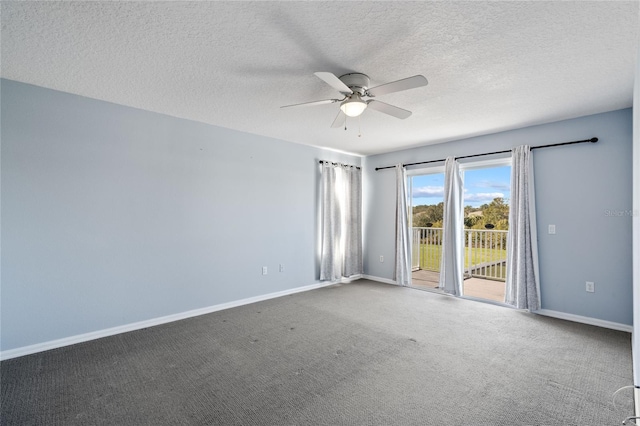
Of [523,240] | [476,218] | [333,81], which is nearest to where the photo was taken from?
[333,81]

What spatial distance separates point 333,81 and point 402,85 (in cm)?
49

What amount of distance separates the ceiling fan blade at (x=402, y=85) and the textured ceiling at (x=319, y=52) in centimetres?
21

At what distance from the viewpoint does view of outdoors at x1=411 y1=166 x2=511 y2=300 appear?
497 cm

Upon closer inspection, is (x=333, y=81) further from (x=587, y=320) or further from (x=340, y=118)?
(x=587, y=320)

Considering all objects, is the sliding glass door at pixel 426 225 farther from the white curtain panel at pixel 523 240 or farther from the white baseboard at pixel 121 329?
the white baseboard at pixel 121 329

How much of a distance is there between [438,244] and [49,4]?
611cm

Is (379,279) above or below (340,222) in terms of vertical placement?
below

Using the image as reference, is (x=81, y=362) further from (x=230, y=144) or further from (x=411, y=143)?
(x=411, y=143)

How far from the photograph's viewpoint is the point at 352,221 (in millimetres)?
5684

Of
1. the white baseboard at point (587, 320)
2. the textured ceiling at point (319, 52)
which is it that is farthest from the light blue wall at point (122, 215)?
the white baseboard at point (587, 320)

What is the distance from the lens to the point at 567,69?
7.94ft

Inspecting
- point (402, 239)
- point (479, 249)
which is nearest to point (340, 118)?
point (402, 239)

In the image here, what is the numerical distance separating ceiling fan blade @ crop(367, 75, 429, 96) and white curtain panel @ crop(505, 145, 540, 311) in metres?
2.65

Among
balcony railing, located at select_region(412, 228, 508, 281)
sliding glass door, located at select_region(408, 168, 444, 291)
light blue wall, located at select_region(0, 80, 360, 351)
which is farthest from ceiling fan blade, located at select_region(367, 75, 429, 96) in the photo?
balcony railing, located at select_region(412, 228, 508, 281)
